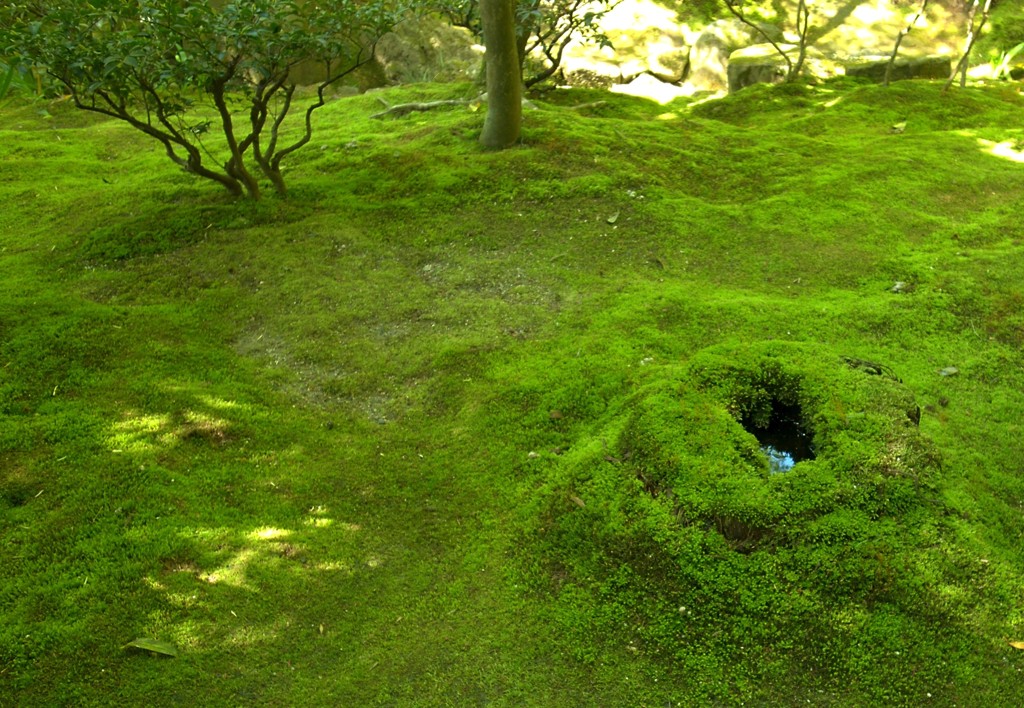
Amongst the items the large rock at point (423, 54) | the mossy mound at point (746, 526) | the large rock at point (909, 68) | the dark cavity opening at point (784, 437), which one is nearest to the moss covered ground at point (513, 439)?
the mossy mound at point (746, 526)

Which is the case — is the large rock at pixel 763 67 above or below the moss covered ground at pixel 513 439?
above

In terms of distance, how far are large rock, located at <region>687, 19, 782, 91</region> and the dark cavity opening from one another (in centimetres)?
1161

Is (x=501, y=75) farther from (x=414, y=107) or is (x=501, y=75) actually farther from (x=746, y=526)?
(x=746, y=526)

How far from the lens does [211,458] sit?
436 cm

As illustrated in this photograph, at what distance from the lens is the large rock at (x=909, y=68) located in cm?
1198

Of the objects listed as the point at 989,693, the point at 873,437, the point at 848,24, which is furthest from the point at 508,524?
the point at 848,24

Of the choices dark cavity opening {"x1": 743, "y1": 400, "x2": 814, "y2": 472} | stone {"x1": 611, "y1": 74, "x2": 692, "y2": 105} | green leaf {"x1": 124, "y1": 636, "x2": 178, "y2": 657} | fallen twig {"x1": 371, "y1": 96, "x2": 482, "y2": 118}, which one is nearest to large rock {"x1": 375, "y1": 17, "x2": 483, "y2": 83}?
stone {"x1": 611, "y1": 74, "x2": 692, "y2": 105}

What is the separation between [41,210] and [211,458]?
5.71m

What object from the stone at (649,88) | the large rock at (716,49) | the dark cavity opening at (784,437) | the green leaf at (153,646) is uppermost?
the large rock at (716,49)

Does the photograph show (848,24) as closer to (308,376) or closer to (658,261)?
(658,261)

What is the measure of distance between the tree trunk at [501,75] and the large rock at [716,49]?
7087 millimetres

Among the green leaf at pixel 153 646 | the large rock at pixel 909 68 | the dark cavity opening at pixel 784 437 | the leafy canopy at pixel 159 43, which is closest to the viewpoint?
the green leaf at pixel 153 646

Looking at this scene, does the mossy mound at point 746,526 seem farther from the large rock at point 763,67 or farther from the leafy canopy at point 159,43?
the large rock at point 763,67

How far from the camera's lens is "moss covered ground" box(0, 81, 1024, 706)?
10.5 ft
